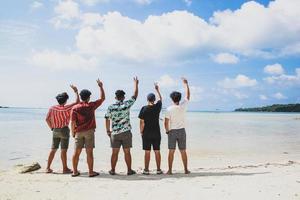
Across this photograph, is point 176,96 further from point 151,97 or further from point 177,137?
point 177,137

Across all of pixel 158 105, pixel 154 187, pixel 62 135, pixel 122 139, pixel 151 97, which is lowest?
pixel 154 187

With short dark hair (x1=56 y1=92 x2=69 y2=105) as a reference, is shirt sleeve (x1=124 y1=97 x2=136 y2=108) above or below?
below

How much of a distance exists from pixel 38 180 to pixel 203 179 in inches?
154

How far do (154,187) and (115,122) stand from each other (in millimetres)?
2247

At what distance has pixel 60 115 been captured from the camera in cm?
961

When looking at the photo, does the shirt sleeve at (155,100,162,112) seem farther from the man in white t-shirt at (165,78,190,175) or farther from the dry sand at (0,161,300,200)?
the dry sand at (0,161,300,200)

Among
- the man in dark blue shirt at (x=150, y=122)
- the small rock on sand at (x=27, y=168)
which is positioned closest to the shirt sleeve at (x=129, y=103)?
the man in dark blue shirt at (x=150, y=122)

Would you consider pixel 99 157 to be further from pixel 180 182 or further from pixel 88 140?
pixel 180 182

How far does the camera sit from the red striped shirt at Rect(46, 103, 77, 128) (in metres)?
9.56

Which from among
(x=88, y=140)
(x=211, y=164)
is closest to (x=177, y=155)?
(x=211, y=164)

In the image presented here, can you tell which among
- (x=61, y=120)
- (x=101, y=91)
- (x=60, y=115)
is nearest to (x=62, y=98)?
(x=60, y=115)

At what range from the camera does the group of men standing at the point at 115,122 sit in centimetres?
898

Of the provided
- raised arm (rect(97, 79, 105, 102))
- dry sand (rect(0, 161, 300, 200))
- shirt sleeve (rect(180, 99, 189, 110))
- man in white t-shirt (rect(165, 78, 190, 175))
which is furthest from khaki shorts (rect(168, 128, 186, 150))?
raised arm (rect(97, 79, 105, 102))

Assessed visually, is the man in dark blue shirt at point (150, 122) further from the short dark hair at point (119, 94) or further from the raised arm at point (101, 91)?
the raised arm at point (101, 91)
